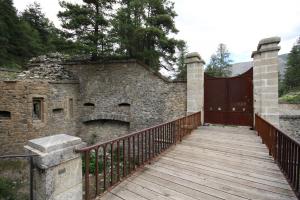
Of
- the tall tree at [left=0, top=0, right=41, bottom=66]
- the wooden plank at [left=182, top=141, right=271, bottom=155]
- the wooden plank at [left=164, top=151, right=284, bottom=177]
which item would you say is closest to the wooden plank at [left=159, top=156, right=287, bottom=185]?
the wooden plank at [left=164, top=151, right=284, bottom=177]

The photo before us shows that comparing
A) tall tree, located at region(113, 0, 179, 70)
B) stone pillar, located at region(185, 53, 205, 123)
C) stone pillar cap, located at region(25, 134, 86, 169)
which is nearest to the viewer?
stone pillar cap, located at region(25, 134, 86, 169)

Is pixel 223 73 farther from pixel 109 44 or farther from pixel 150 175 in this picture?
pixel 150 175

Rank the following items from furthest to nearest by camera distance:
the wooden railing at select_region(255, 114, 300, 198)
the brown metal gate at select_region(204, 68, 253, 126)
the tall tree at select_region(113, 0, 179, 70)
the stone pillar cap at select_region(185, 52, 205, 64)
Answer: the tall tree at select_region(113, 0, 179, 70)
the stone pillar cap at select_region(185, 52, 205, 64)
the brown metal gate at select_region(204, 68, 253, 126)
the wooden railing at select_region(255, 114, 300, 198)

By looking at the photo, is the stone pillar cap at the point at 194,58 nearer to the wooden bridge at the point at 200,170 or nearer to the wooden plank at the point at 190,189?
the wooden bridge at the point at 200,170

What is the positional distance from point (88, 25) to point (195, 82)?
6.49m

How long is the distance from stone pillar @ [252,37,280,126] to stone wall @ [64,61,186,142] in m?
2.89

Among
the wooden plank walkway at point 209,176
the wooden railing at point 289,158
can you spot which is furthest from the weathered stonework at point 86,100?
the wooden railing at point 289,158

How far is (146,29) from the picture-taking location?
9172 mm

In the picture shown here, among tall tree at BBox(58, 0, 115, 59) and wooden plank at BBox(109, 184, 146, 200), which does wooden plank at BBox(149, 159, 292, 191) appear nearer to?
wooden plank at BBox(109, 184, 146, 200)

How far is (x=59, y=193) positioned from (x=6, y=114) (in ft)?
26.9

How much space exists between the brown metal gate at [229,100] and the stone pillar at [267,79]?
596 millimetres

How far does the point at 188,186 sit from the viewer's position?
9.11 ft

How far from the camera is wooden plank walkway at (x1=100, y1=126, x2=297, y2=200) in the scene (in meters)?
2.55

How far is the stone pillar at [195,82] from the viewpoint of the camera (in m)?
7.34
